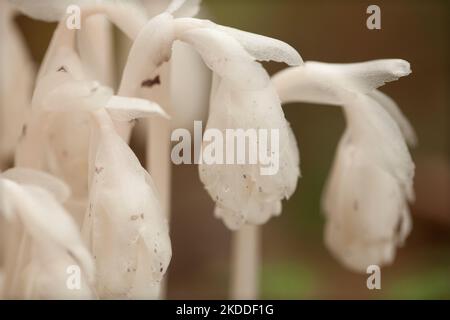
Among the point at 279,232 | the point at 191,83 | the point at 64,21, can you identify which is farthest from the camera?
the point at 279,232

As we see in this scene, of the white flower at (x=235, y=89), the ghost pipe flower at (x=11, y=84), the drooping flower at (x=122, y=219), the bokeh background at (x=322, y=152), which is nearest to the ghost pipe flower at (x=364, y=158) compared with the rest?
the white flower at (x=235, y=89)

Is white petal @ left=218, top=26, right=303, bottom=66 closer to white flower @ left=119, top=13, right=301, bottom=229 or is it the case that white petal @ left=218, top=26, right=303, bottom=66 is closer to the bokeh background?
white flower @ left=119, top=13, right=301, bottom=229

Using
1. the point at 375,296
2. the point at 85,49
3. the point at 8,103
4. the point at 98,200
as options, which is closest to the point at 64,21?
the point at 85,49

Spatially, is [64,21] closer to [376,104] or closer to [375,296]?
[376,104]

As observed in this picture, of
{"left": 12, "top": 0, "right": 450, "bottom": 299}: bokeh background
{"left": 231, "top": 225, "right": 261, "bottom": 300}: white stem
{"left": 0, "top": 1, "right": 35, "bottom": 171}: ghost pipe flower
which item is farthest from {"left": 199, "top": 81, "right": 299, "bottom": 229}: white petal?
{"left": 12, "top": 0, "right": 450, "bottom": 299}: bokeh background

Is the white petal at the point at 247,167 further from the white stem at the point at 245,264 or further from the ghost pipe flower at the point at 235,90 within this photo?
the white stem at the point at 245,264

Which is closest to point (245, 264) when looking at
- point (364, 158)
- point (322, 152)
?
point (364, 158)
